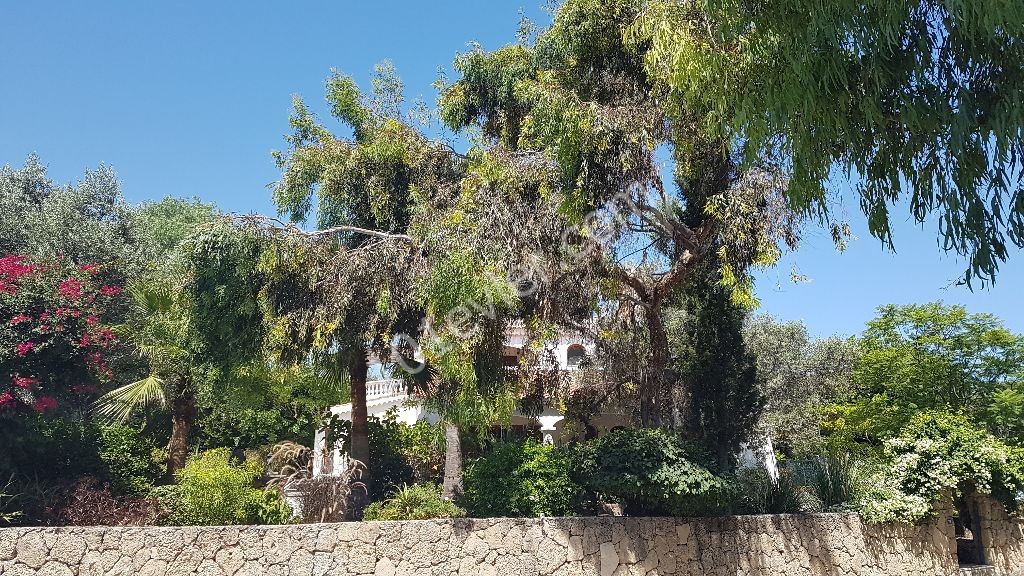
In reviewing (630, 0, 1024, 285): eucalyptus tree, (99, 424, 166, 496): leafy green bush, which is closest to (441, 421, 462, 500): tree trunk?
(99, 424, 166, 496): leafy green bush

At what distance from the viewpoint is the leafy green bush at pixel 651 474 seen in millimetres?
10750

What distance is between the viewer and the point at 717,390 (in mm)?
14617

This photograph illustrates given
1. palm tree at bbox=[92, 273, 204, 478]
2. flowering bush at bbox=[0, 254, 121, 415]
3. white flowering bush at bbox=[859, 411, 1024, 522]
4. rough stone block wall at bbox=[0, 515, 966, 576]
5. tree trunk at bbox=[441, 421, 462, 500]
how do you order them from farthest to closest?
1. palm tree at bbox=[92, 273, 204, 478]
2. tree trunk at bbox=[441, 421, 462, 500]
3. flowering bush at bbox=[0, 254, 121, 415]
4. white flowering bush at bbox=[859, 411, 1024, 522]
5. rough stone block wall at bbox=[0, 515, 966, 576]

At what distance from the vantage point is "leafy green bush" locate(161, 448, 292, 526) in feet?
33.9

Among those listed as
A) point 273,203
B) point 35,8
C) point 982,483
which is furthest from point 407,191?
point 982,483

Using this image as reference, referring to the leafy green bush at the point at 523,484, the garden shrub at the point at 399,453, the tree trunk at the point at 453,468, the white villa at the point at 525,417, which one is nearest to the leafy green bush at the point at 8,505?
the garden shrub at the point at 399,453

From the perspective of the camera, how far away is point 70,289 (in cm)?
1382

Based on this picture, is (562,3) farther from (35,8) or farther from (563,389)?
(35,8)

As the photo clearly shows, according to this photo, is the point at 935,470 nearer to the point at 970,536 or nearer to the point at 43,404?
the point at 970,536

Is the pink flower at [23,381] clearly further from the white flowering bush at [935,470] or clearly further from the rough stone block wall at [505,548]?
the white flowering bush at [935,470]

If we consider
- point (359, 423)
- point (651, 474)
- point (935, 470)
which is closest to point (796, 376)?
point (935, 470)

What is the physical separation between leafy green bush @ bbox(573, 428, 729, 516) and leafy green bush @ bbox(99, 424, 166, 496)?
9.71 metres

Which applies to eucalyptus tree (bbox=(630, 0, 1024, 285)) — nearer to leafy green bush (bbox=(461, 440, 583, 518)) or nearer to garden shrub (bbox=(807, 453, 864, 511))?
leafy green bush (bbox=(461, 440, 583, 518))

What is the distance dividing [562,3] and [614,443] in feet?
24.7
